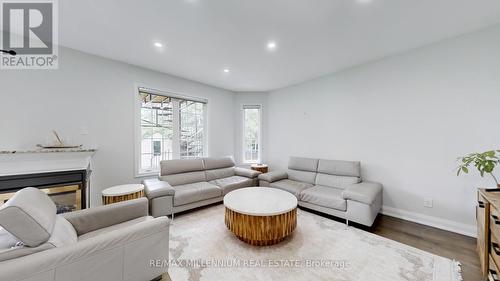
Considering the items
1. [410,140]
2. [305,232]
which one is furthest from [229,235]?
[410,140]

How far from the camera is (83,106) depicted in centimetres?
290

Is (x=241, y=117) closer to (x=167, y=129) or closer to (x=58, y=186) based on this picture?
(x=167, y=129)

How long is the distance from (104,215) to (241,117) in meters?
3.93

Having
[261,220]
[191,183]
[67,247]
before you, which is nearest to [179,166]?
[191,183]

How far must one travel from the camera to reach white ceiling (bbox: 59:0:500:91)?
1.88 meters

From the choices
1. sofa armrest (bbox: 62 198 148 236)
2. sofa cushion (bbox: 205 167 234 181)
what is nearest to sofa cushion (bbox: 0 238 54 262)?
sofa armrest (bbox: 62 198 148 236)

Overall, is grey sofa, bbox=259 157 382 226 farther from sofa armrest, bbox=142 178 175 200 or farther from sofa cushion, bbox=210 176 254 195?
sofa armrest, bbox=142 178 175 200

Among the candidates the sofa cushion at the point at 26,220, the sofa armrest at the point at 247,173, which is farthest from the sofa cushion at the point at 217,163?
the sofa cushion at the point at 26,220

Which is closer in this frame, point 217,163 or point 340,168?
point 340,168

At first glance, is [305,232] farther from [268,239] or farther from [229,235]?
[229,235]

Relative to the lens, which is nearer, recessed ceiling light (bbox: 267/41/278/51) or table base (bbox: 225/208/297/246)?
table base (bbox: 225/208/297/246)

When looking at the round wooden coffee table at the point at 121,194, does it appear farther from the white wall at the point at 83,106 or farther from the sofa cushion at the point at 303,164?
the sofa cushion at the point at 303,164

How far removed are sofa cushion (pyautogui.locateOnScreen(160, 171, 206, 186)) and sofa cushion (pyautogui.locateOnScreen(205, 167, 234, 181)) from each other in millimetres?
120

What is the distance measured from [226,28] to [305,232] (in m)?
2.97
